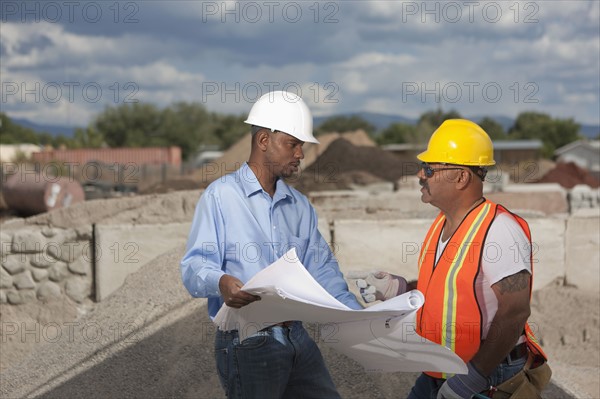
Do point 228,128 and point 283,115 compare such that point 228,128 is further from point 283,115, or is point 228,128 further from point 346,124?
point 283,115

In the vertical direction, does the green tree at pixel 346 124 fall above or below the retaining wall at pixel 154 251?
above

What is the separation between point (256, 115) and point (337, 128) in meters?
84.2

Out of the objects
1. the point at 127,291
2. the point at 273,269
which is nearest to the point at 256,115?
the point at 273,269

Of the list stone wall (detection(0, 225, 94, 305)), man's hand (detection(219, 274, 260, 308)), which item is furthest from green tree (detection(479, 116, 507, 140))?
man's hand (detection(219, 274, 260, 308))

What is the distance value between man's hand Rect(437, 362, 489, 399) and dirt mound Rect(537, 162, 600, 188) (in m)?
23.2

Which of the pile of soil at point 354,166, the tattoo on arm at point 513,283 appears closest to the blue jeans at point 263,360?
the tattoo on arm at point 513,283

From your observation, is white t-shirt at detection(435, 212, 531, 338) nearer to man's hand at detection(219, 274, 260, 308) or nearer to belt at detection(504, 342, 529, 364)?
belt at detection(504, 342, 529, 364)

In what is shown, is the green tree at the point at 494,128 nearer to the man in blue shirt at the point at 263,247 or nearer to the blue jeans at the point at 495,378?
the man in blue shirt at the point at 263,247

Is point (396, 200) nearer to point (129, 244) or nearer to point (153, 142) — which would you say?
point (129, 244)

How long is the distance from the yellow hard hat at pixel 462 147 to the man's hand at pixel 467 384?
0.87m

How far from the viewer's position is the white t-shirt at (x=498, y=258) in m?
2.95

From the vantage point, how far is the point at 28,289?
8.36 metres

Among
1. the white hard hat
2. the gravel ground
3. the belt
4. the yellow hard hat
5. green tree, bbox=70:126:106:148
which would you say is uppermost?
green tree, bbox=70:126:106:148

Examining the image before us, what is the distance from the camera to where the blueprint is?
2.92 m
